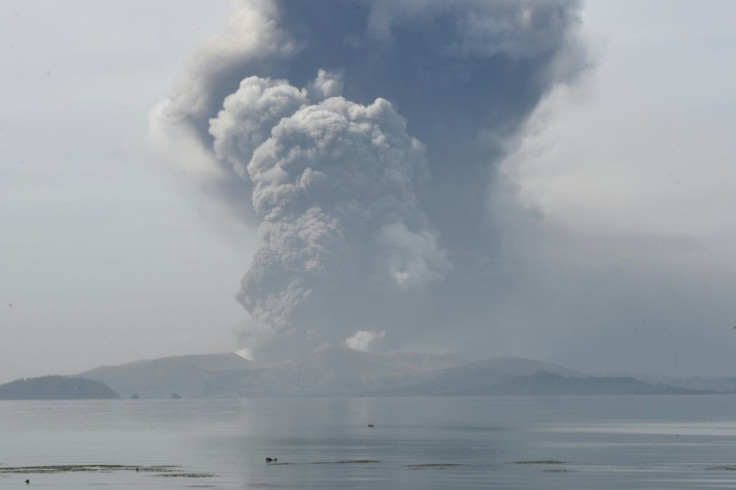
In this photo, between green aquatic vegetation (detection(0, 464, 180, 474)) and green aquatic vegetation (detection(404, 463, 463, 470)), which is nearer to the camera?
green aquatic vegetation (detection(0, 464, 180, 474))

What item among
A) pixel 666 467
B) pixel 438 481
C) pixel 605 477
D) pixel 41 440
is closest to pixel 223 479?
pixel 438 481

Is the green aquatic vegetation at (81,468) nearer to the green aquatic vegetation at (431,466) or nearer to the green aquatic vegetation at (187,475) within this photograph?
the green aquatic vegetation at (187,475)

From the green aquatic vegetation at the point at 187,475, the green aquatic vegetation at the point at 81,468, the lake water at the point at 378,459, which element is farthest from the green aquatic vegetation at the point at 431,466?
the green aquatic vegetation at the point at 81,468

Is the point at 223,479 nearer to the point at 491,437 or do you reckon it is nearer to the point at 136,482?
the point at 136,482

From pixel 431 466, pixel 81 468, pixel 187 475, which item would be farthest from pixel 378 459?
pixel 81 468

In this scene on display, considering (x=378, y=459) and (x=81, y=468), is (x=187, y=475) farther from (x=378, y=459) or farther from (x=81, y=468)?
(x=378, y=459)

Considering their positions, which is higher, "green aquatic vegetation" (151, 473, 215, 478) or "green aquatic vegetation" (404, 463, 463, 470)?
"green aquatic vegetation" (404, 463, 463, 470)

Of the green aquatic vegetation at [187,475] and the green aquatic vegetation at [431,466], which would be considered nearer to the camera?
the green aquatic vegetation at [187,475]

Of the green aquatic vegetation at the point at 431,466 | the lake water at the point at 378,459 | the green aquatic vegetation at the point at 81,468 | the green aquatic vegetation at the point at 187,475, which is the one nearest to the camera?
the lake water at the point at 378,459

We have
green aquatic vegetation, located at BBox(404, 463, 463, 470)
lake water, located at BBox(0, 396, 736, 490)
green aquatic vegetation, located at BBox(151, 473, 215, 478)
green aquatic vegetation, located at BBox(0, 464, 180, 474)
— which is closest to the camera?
lake water, located at BBox(0, 396, 736, 490)

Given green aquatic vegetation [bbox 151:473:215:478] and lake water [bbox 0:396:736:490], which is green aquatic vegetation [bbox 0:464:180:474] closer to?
lake water [bbox 0:396:736:490]

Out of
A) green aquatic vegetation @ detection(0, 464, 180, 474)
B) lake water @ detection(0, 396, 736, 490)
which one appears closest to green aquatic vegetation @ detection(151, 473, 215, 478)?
lake water @ detection(0, 396, 736, 490)

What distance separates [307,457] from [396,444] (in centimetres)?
2564

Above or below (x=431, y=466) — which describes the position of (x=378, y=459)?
above
